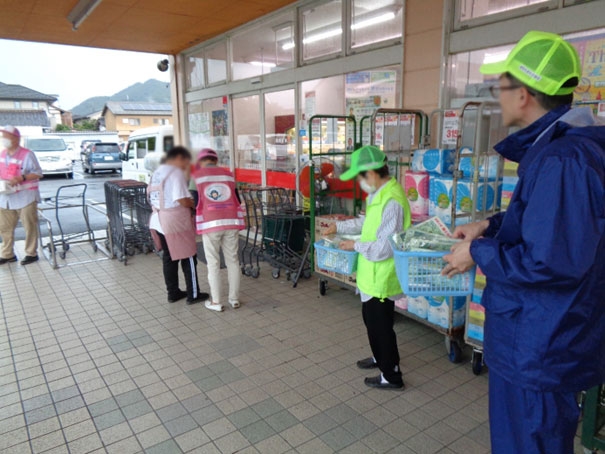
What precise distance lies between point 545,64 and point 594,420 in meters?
1.94

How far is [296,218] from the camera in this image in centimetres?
545

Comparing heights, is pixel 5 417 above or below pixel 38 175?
below

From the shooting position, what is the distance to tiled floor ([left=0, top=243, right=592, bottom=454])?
2.59m

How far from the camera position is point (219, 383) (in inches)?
125

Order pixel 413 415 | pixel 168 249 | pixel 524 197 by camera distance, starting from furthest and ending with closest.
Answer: pixel 168 249 < pixel 413 415 < pixel 524 197

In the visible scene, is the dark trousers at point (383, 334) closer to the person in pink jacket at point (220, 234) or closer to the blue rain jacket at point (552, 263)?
the blue rain jacket at point (552, 263)

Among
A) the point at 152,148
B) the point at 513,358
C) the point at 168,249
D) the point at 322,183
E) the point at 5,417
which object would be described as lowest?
the point at 5,417

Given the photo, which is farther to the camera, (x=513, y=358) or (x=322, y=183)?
(x=322, y=183)

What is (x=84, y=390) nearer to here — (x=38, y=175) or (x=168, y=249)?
Answer: (x=168, y=249)

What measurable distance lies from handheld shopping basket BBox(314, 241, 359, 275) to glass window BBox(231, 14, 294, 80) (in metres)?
4.23

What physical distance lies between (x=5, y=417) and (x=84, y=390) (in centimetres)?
48

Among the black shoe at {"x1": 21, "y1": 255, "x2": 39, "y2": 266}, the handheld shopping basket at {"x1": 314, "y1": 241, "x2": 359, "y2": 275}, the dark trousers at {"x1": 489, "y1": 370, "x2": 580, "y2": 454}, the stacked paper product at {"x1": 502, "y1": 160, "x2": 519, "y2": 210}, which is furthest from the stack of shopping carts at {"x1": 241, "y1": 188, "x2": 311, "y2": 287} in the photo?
the dark trousers at {"x1": 489, "y1": 370, "x2": 580, "y2": 454}

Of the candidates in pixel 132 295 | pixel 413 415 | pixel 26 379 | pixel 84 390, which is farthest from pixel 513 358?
pixel 132 295

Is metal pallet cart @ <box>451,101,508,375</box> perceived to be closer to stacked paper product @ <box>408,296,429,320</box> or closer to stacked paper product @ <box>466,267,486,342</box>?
stacked paper product @ <box>466,267,486,342</box>
